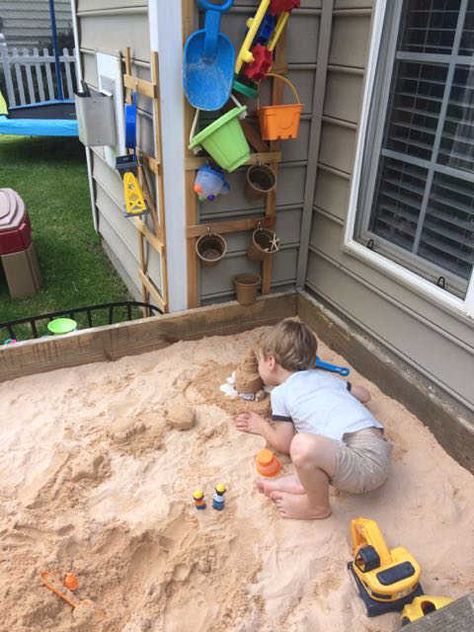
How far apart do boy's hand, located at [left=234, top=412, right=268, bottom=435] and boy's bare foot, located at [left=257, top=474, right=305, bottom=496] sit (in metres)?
0.31

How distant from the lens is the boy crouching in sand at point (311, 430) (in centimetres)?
192

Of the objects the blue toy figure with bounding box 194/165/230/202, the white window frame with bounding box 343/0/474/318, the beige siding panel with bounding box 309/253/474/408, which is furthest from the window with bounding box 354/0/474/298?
the blue toy figure with bounding box 194/165/230/202

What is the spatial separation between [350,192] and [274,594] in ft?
6.43

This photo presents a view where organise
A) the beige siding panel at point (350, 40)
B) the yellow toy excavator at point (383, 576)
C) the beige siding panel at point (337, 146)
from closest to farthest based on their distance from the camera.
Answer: the yellow toy excavator at point (383, 576) → the beige siding panel at point (350, 40) → the beige siding panel at point (337, 146)

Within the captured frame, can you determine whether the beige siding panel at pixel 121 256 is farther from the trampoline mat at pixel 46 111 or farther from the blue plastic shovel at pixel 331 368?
the trampoline mat at pixel 46 111

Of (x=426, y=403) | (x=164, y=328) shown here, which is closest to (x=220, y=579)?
(x=426, y=403)

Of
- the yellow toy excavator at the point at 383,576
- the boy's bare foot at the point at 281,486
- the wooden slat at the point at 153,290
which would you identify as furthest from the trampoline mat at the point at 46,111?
the yellow toy excavator at the point at 383,576

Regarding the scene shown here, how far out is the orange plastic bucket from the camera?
102 inches

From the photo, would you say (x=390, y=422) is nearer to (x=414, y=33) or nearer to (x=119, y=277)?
(x=414, y=33)

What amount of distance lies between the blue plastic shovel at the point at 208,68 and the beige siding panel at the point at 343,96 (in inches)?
24.5

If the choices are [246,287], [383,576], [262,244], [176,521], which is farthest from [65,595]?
[262,244]

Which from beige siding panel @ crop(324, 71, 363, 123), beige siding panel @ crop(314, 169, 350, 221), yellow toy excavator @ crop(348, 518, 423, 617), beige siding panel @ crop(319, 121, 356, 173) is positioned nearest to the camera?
yellow toy excavator @ crop(348, 518, 423, 617)

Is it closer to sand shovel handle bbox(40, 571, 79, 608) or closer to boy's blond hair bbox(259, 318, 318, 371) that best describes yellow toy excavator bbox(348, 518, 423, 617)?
boy's blond hair bbox(259, 318, 318, 371)

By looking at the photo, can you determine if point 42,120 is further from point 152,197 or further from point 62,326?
point 62,326
